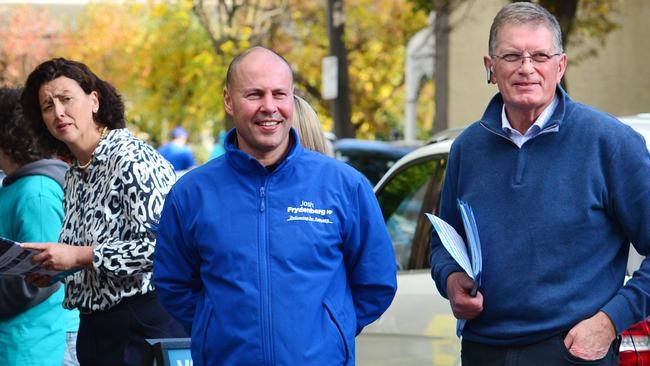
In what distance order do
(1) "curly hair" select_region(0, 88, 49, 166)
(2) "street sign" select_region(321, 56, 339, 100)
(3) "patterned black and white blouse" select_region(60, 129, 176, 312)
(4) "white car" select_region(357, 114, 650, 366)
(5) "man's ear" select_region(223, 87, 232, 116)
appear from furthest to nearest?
(2) "street sign" select_region(321, 56, 339, 100), (1) "curly hair" select_region(0, 88, 49, 166), (4) "white car" select_region(357, 114, 650, 366), (3) "patterned black and white blouse" select_region(60, 129, 176, 312), (5) "man's ear" select_region(223, 87, 232, 116)

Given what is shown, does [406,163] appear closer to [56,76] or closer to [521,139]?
[56,76]

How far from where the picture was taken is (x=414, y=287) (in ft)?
18.8

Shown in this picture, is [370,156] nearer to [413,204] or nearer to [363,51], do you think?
[413,204]

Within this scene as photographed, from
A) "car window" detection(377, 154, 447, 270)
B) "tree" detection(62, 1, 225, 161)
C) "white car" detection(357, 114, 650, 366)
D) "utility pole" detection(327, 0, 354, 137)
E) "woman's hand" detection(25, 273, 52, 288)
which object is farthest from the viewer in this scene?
"tree" detection(62, 1, 225, 161)

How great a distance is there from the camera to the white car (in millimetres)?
5543

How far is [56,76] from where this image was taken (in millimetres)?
5078

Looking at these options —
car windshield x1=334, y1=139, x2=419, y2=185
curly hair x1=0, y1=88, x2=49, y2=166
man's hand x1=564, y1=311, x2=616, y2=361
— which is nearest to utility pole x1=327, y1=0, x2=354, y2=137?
car windshield x1=334, y1=139, x2=419, y2=185

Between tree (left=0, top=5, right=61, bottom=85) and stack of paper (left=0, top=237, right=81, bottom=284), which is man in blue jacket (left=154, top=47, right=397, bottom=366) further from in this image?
tree (left=0, top=5, right=61, bottom=85)

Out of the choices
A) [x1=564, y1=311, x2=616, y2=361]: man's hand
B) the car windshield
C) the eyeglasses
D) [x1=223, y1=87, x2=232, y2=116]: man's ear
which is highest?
the eyeglasses

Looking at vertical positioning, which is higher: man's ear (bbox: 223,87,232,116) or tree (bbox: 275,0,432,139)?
man's ear (bbox: 223,87,232,116)

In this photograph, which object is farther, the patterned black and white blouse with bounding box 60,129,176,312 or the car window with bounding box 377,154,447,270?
the car window with bounding box 377,154,447,270

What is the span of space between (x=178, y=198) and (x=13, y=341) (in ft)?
7.12

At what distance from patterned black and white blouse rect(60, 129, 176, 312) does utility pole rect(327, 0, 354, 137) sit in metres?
16.9

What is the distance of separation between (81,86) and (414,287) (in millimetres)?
1771
